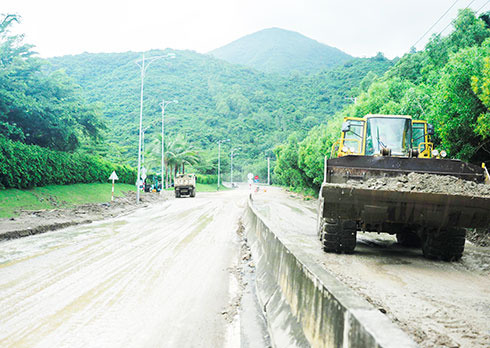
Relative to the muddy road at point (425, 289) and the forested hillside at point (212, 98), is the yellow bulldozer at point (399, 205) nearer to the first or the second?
the muddy road at point (425, 289)

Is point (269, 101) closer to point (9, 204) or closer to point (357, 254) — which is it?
point (9, 204)

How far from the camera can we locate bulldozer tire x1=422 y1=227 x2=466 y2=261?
7961 mm

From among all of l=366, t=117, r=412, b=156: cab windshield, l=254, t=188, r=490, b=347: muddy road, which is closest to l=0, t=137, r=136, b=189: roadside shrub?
l=366, t=117, r=412, b=156: cab windshield

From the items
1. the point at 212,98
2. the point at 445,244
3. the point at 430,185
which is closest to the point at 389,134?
the point at 445,244

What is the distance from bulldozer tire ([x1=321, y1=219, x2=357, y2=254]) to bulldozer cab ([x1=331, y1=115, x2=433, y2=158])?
357 centimetres

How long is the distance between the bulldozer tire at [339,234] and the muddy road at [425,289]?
227 mm

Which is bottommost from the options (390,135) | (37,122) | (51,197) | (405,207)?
(51,197)

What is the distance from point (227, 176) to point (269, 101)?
2661cm

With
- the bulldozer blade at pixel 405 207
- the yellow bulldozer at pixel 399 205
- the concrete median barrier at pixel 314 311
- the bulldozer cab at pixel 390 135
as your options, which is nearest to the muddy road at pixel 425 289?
the yellow bulldozer at pixel 399 205

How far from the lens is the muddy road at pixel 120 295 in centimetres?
485

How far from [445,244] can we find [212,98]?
123m

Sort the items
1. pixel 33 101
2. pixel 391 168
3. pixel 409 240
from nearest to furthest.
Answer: pixel 391 168 → pixel 409 240 → pixel 33 101

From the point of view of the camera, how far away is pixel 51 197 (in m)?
25.1

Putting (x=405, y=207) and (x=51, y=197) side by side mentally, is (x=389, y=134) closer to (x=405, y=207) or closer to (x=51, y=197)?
(x=405, y=207)
